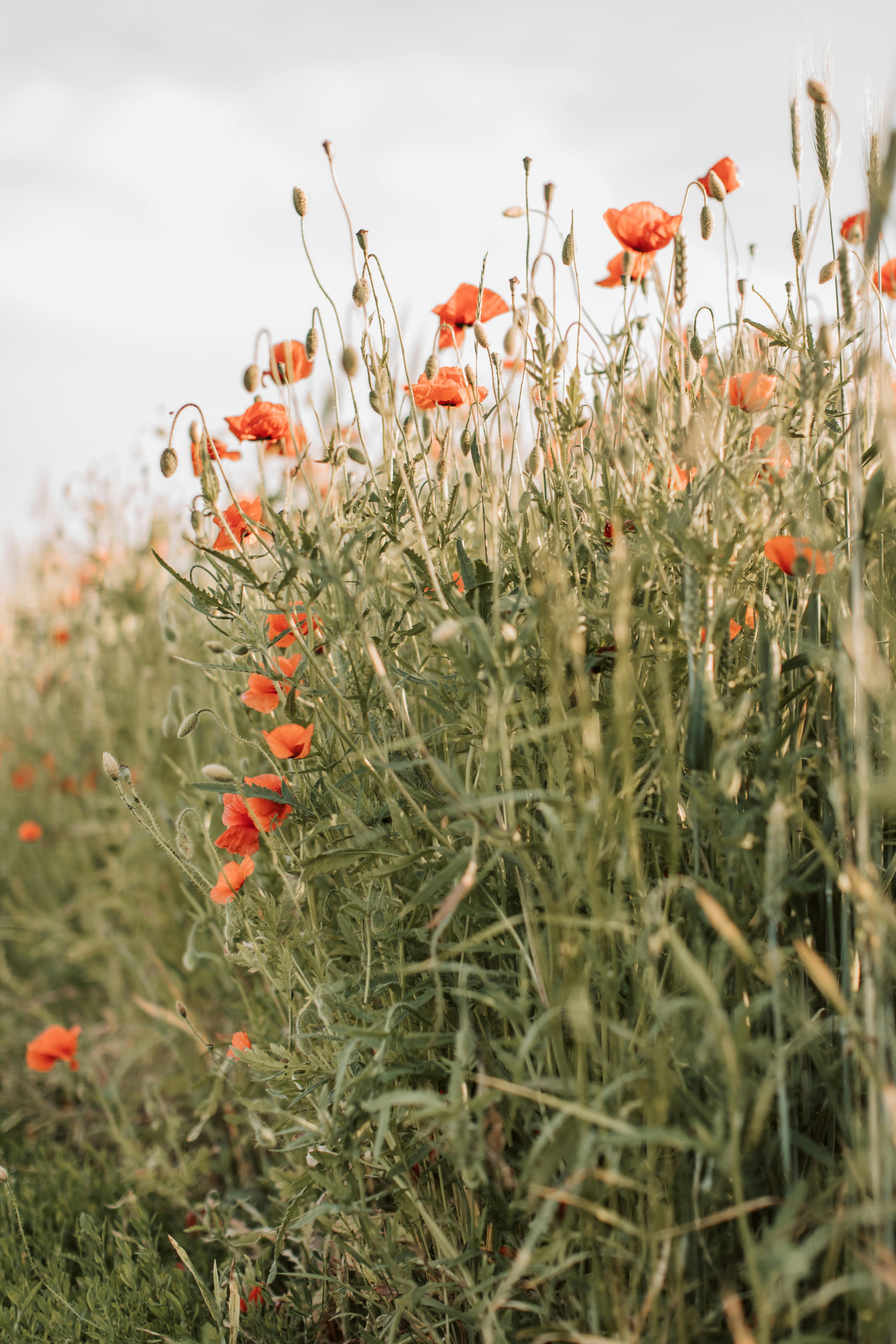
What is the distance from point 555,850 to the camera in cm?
86

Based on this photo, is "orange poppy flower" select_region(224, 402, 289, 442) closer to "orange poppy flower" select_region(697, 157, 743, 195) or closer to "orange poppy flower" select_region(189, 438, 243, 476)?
"orange poppy flower" select_region(189, 438, 243, 476)

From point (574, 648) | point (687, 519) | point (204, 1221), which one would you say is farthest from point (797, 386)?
point (204, 1221)

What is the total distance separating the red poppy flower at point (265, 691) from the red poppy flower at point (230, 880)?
0.60ft

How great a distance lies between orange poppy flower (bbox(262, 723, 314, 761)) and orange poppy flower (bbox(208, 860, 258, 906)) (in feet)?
0.59

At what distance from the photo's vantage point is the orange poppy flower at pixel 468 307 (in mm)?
1333

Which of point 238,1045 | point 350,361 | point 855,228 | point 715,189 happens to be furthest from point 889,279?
point 238,1045

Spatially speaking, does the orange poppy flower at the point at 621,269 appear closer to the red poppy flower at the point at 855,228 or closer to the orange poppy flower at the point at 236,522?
the red poppy flower at the point at 855,228

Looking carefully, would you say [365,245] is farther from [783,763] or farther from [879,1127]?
[879,1127]

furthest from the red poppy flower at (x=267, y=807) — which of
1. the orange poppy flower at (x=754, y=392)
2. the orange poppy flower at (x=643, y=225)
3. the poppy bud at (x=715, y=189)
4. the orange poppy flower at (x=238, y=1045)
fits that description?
the poppy bud at (x=715, y=189)

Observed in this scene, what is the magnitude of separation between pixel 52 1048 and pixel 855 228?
6.55ft

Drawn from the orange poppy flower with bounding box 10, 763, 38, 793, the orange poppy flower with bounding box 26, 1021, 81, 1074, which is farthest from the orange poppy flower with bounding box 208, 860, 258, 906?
the orange poppy flower with bounding box 10, 763, 38, 793

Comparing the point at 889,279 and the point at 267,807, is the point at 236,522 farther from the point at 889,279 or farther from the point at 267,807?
the point at 889,279

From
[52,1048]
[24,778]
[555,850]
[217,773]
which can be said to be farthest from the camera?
[24,778]

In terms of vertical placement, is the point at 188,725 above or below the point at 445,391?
below
